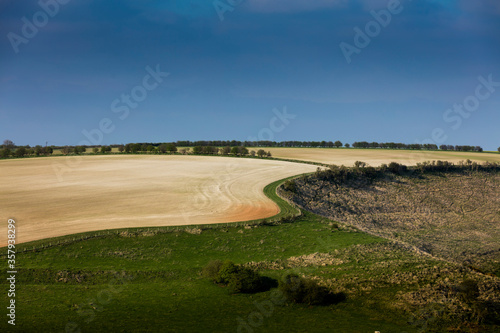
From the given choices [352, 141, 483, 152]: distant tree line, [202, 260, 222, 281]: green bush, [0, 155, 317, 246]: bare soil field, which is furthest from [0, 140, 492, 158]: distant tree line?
[202, 260, 222, 281]: green bush

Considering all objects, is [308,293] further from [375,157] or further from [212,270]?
[375,157]

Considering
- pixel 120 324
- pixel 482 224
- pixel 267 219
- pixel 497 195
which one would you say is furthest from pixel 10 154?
pixel 497 195

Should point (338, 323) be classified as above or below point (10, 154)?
below

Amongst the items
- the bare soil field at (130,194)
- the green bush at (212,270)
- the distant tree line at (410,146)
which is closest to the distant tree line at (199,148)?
the distant tree line at (410,146)

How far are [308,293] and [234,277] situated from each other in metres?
6.59

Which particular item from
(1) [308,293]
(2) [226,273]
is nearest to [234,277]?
(2) [226,273]

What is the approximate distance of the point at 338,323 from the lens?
75.8ft

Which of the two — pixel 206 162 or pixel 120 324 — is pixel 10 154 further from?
pixel 120 324

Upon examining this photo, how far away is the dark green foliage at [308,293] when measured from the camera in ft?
86.5

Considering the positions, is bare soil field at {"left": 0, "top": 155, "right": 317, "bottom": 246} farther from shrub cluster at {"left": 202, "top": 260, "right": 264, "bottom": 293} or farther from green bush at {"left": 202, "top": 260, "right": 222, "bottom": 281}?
shrub cluster at {"left": 202, "top": 260, "right": 264, "bottom": 293}

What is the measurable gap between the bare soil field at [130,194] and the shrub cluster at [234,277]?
1377 centimetres

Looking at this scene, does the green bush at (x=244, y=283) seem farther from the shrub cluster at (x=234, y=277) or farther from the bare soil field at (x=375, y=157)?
the bare soil field at (x=375, y=157)

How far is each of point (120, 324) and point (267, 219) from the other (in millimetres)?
27397

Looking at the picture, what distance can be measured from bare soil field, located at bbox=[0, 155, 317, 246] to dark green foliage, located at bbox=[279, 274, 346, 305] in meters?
19.5
